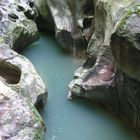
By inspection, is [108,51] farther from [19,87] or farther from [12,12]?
[12,12]

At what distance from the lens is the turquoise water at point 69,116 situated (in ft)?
21.6

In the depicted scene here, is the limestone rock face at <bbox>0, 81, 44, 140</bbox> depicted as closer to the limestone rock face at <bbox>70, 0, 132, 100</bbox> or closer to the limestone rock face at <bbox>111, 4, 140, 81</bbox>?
the limestone rock face at <bbox>111, 4, 140, 81</bbox>

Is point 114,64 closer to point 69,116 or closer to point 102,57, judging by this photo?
point 102,57

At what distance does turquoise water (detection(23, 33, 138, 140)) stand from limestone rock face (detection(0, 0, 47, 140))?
0.40 m

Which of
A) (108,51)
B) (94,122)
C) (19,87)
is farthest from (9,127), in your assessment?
(108,51)

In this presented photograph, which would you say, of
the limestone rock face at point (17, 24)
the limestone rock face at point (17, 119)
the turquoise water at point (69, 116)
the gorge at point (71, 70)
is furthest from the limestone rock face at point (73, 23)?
the limestone rock face at point (17, 119)

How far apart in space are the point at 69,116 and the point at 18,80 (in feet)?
3.65

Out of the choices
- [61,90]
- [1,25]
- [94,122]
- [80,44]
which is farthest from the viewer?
[80,44]

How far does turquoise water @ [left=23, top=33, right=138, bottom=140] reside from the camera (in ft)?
21.6

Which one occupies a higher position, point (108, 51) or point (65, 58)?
point (108, 51)

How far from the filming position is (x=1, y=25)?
8.83 metres

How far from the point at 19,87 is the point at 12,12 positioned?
11.5 feet

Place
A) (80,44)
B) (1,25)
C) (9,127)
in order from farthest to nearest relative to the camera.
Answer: (80,44) → (1,25) → (9,127)

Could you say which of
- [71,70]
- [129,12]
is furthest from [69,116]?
[129,12]
